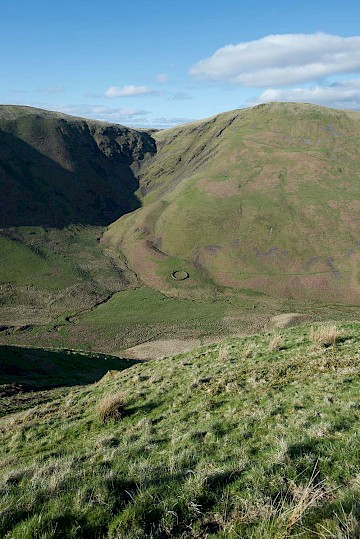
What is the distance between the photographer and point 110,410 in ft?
38.9

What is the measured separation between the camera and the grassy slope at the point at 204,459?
203 inches

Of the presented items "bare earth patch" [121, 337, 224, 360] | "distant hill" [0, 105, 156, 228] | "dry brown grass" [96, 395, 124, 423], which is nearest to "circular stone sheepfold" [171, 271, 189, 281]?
"bare earth patch" [121, 337, 224, 360]

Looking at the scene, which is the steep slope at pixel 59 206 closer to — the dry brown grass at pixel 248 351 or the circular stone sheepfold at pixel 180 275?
the circular stone sheepfold at pixel 180 275

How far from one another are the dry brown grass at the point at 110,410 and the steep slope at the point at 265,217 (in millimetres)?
66728

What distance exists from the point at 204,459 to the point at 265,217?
94.1 metres

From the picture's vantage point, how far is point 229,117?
15700cm

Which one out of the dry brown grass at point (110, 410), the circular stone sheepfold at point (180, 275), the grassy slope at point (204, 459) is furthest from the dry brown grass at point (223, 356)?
the circular stone sheepfold at point (180, 275)

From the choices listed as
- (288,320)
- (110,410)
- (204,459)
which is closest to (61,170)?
(288,320)

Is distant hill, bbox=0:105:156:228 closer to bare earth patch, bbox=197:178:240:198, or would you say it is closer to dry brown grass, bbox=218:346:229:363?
bare earth patch, bbox=197:178:240:198

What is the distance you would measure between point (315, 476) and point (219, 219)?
312ft

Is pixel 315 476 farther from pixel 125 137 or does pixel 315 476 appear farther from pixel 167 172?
pixel 125 137

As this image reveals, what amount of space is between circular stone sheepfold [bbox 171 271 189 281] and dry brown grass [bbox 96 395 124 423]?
7139 cm

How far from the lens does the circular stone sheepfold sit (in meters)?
83.8

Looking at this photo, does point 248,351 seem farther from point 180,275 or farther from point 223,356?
point 180,275
